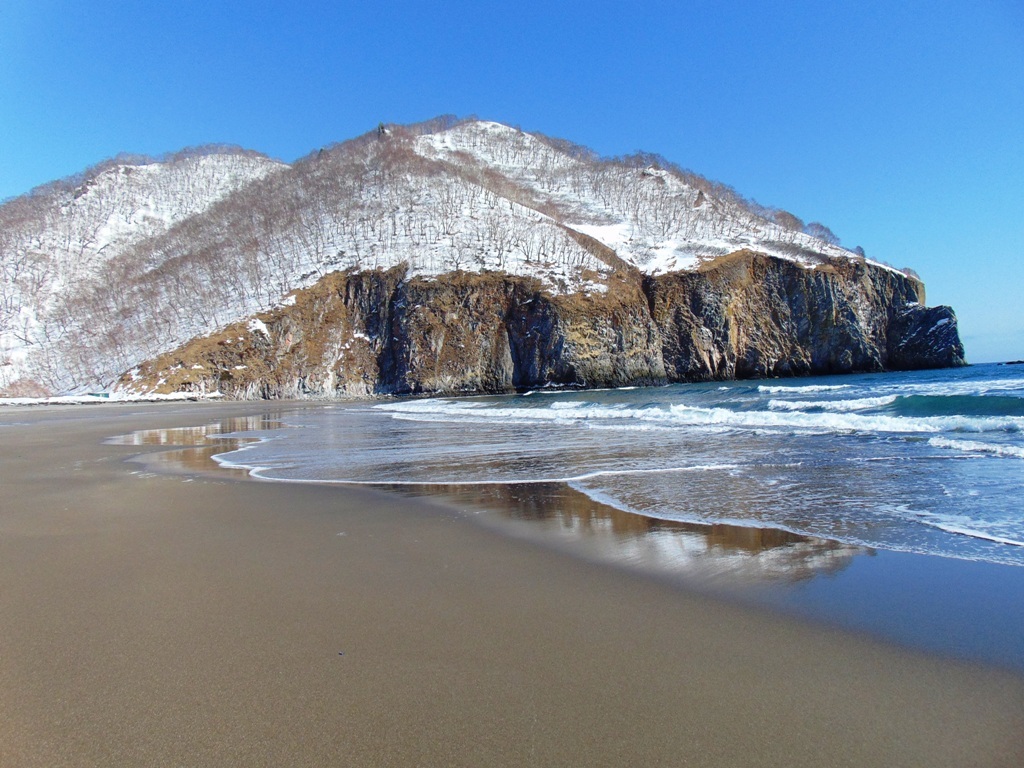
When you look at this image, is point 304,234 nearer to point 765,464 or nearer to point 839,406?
point 839,406

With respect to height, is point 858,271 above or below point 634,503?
above

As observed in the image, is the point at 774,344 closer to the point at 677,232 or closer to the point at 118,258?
the point at 677,232

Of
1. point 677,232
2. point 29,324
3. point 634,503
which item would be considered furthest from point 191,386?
point 677,232

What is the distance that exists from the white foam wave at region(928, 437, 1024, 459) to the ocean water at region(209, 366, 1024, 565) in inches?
1.4

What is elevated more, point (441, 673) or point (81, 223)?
point (81, 223)

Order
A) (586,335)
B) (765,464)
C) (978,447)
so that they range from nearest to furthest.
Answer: (765,464), (978,447), (586,335)

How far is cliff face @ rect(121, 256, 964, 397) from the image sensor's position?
5816cm

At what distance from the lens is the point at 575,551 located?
5191 mm

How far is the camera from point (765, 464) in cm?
988

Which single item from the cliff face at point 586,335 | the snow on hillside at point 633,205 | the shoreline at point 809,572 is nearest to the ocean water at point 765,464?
the shoreline at point 809,572

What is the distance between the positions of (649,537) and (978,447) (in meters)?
8.80

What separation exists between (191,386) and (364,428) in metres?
43.4

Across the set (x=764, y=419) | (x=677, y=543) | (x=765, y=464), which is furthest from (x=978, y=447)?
(x=677, y=543)

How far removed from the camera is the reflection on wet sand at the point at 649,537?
4535 millimetres
